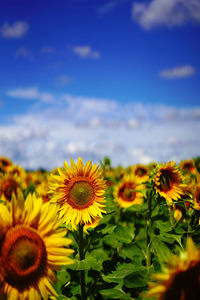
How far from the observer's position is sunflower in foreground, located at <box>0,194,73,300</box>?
6.37ft

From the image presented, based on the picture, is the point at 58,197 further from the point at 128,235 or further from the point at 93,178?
the point at 128,235

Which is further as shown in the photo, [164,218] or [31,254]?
[164,218]

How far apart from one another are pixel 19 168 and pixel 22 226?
664 cm

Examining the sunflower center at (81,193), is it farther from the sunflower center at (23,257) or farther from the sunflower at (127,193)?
the sunflower at (127,193)

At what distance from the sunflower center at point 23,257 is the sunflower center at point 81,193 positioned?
1458 mm

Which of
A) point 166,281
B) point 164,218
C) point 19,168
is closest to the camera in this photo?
point 166,281

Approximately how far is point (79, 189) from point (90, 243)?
→ 631 mm

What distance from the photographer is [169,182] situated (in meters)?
3.58

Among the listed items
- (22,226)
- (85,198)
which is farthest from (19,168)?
(22,226)

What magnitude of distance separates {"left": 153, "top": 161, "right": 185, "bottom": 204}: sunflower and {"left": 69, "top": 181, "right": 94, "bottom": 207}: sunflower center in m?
0.79

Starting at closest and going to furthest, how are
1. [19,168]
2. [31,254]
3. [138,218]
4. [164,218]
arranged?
1. [31,254]
2. [164,218]
3. [138,218]
4. [19,168]

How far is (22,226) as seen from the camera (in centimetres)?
204

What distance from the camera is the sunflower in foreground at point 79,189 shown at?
134 inches

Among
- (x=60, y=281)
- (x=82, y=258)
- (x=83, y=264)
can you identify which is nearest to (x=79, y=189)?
(x=82, y=258)
